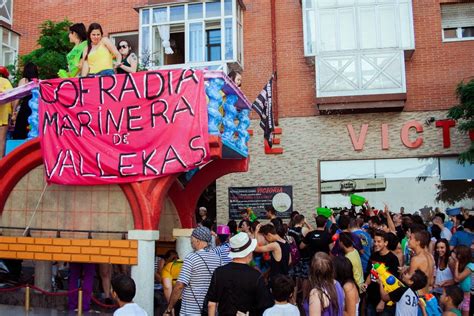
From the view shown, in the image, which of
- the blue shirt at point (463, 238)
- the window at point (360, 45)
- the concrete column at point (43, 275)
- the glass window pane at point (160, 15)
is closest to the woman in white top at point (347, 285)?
the blue shirt at point (463, 238)

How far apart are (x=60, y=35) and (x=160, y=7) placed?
4.66 meters

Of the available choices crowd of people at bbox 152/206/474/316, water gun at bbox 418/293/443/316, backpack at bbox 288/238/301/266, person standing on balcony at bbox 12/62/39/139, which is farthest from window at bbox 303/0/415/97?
water gun at bbox 418/293/443/316

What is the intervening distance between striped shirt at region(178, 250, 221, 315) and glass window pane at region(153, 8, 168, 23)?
14.4m

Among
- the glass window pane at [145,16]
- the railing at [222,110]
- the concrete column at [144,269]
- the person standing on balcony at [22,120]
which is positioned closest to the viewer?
the concrete column at [144,269]

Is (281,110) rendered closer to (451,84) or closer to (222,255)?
(451,84)

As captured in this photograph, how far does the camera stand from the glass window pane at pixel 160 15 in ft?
62.5

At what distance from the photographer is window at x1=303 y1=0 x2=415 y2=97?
17.2 m

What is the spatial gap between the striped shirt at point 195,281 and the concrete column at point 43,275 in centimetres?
591

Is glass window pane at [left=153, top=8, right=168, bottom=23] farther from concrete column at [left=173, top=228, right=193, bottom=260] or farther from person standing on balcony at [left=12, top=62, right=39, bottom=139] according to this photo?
concrete column at [left=173, top=228, right=193, bottom=260]

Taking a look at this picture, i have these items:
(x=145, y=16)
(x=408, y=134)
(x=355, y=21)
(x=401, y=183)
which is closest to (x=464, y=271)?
(x=401, y=183)

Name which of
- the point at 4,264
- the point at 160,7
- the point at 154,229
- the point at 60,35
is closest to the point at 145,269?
the point at 154,229

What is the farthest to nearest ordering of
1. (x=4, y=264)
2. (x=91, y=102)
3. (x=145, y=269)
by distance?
(x=4, y=264)
(x=91, y=102)
(x=145, y=269)

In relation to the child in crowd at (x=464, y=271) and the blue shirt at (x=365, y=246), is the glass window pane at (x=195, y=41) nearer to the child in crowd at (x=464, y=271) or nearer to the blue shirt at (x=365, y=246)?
the blue shirt at (x=365, y=246)

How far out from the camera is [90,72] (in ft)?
31.4
